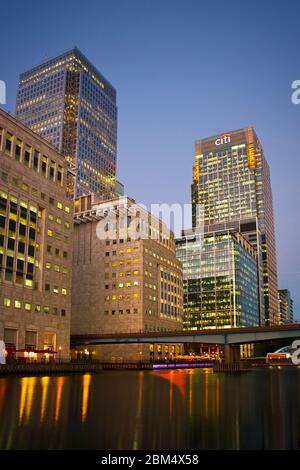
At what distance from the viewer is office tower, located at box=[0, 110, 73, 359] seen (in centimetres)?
10031

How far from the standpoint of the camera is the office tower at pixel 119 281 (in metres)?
169

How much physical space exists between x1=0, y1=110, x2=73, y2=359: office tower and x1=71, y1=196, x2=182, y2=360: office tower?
50845 mm

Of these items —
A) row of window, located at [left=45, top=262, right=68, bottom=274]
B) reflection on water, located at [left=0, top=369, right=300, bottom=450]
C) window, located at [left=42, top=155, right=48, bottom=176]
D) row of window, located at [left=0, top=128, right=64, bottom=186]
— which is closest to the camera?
reflection on water, located at [left=0, top=369, right=300, bottom=450]

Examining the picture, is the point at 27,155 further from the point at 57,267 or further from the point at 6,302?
the point at 6,302

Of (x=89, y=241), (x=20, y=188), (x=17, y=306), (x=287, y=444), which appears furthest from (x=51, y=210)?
(x=287, y=444)

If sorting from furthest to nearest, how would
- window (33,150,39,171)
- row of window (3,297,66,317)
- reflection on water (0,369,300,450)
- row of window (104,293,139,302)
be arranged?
row of window (104,293,139,302) → window (33,150,39,171) → row of window (3,297,66,317) → reflection on water (0,369,300,450)

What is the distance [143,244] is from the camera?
570ft

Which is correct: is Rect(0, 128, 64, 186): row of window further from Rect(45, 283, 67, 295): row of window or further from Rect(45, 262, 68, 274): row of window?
Rect(45, 283, 67, 295): row of window

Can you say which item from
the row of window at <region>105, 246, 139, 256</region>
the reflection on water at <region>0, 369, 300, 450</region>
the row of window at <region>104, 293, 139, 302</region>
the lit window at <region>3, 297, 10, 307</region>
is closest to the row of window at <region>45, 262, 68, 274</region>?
the lit window at <region>3, 297, 10, 307</region>

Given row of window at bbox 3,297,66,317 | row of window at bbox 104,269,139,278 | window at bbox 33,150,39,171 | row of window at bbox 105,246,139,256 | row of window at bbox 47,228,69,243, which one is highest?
window at bbox 33,150,39,171

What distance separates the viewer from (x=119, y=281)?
573ft

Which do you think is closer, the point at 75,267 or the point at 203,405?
the point at 203,405
